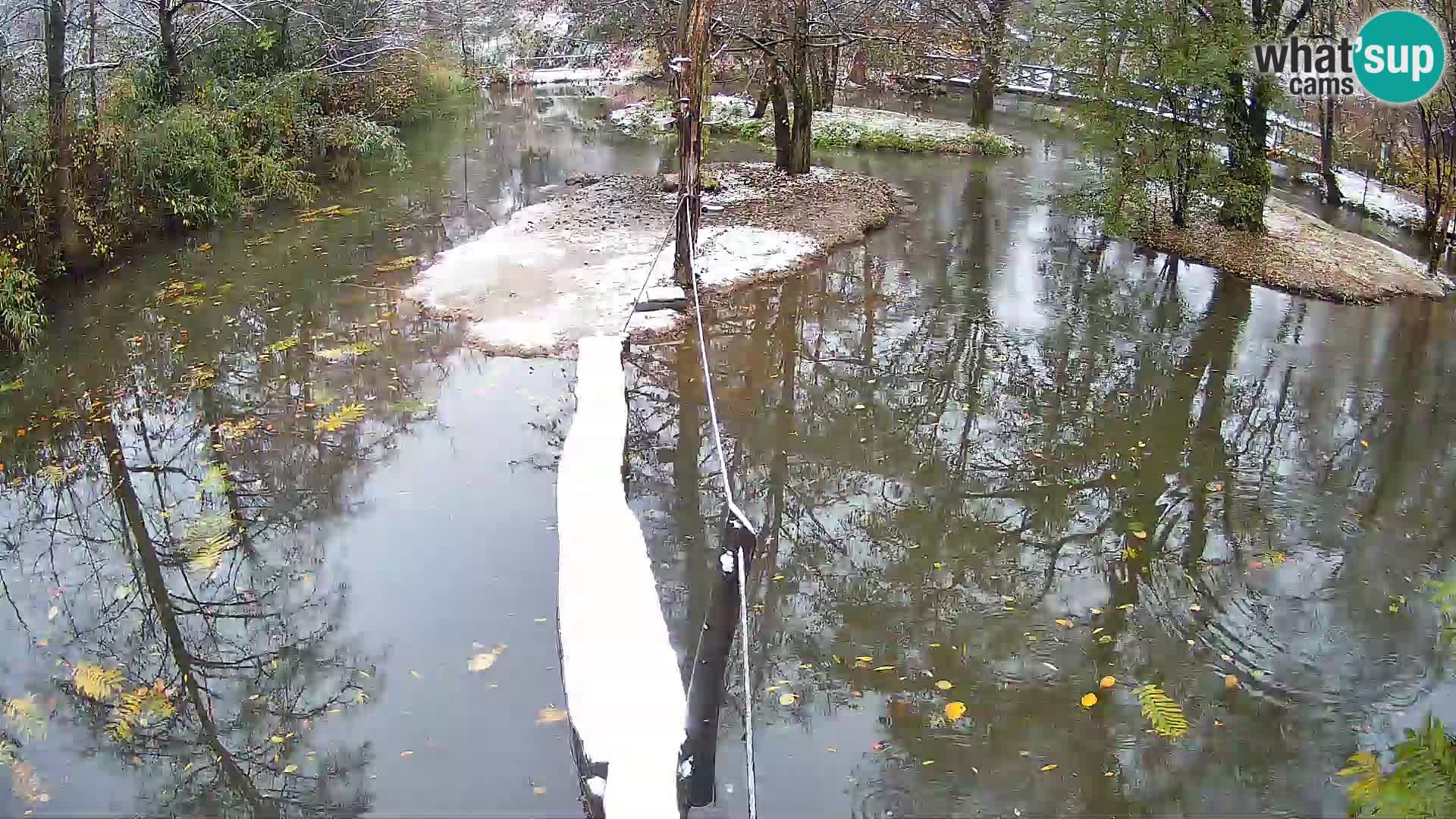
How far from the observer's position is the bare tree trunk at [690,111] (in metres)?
9.39

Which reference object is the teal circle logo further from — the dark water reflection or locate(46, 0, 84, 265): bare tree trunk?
locate(46, 0, 84, 265): bare tree trunk

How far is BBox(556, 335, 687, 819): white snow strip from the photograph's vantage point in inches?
115

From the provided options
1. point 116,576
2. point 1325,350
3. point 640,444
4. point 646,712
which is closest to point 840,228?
point 1325,350

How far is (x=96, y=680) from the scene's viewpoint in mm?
4727

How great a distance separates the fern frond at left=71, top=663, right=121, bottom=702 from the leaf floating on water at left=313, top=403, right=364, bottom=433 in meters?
2.85

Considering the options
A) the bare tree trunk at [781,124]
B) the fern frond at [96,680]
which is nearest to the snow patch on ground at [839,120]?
the bare tree trunk at [781,124]

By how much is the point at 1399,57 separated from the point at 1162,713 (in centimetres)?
1311

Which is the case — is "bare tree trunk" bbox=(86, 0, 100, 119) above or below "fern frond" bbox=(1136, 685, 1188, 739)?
above

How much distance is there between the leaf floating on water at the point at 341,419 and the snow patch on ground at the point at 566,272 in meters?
1.66

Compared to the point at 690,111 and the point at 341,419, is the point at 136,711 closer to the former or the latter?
the point at 341,419

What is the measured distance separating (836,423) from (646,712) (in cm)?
Result: 465

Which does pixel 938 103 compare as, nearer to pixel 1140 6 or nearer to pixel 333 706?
pixel 1140 6

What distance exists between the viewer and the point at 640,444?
7.21 m

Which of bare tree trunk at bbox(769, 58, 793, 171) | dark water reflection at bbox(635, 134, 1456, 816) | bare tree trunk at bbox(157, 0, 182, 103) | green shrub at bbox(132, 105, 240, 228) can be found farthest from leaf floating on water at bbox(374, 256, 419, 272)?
bare tree trunk at bbox(769, 58, 793, 171)
